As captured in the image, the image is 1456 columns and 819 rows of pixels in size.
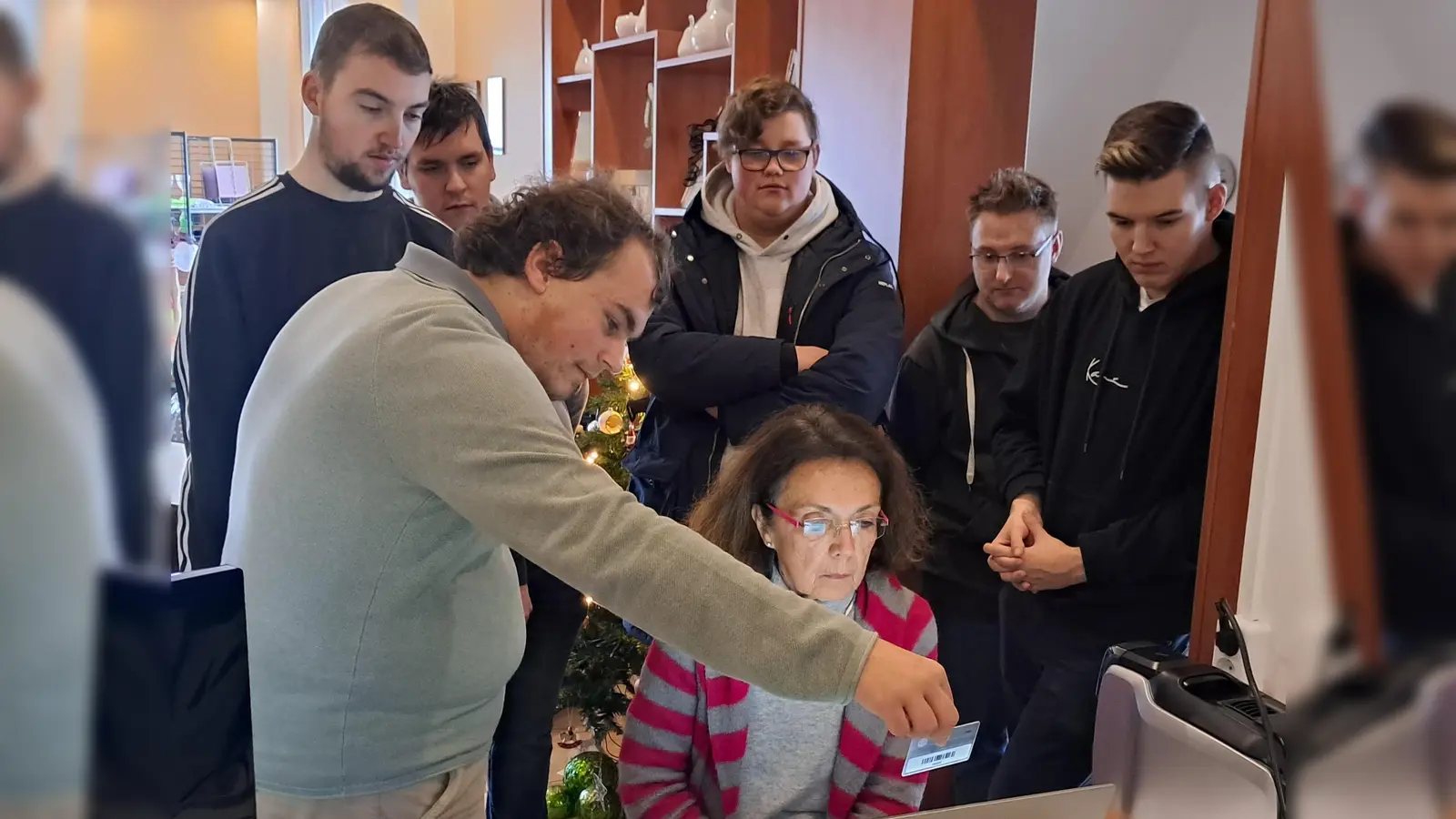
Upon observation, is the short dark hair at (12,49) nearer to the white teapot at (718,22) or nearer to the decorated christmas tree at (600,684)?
the decorated christmas tree at (600,684)

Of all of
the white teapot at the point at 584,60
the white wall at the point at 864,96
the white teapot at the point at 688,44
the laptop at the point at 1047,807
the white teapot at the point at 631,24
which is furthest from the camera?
the white teapot at the point at 584,60

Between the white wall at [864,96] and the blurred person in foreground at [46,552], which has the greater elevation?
the white wall at [864,96]

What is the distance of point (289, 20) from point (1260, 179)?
3.22 ft

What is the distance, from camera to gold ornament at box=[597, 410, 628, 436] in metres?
2.03

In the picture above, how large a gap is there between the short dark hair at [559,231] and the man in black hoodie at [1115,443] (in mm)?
680

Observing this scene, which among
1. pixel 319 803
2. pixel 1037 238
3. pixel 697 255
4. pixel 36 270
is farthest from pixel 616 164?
pixel 36 270

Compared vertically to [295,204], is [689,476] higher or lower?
lower

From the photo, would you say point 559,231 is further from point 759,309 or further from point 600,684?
point 600,684

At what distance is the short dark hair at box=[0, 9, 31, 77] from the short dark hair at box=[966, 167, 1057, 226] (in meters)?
1.59

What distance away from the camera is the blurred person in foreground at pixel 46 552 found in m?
0.29

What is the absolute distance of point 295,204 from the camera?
1.50m

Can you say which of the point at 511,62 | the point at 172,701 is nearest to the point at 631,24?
the point at 511,62

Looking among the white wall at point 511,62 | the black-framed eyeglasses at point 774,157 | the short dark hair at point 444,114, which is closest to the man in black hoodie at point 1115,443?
the black-framed eyeglasses at point 774,157

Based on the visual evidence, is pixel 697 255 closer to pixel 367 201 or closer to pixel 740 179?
pixel 740 179
